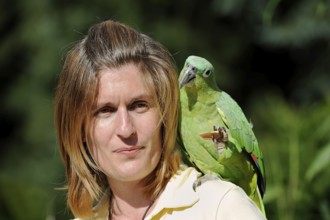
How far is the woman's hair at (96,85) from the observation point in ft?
7.33

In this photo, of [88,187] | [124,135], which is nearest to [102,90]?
[124,135]

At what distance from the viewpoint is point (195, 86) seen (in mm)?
2486

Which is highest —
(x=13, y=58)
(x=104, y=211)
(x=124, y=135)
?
(x=124, y=135)

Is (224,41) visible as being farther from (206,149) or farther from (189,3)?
(206,149)

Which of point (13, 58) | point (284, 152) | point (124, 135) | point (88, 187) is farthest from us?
point (13, 58)

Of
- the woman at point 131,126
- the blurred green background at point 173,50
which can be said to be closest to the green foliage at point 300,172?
the woman at point 131,126

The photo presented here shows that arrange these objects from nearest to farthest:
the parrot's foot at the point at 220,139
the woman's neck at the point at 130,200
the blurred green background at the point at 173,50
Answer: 1. the woman's neck at the point at 130,200
2. the parrot's foot at the point at 220,139
3. the blurred green background at the point at 173,50

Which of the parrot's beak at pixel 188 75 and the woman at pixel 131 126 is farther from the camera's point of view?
the parrot's beak at pixel 188 75

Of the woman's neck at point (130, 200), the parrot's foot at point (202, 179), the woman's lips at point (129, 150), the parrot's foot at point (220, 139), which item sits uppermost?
the woman's lips at point (129, 150)

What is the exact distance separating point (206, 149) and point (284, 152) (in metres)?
1.65

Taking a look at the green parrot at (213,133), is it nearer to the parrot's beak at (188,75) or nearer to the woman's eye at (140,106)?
the parrot's beak at (188,75)

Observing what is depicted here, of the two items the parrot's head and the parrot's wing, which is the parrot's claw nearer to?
the parrot's wing

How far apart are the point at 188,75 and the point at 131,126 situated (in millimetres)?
346

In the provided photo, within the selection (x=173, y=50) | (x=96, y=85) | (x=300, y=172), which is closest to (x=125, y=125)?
(x=96, y=85)
